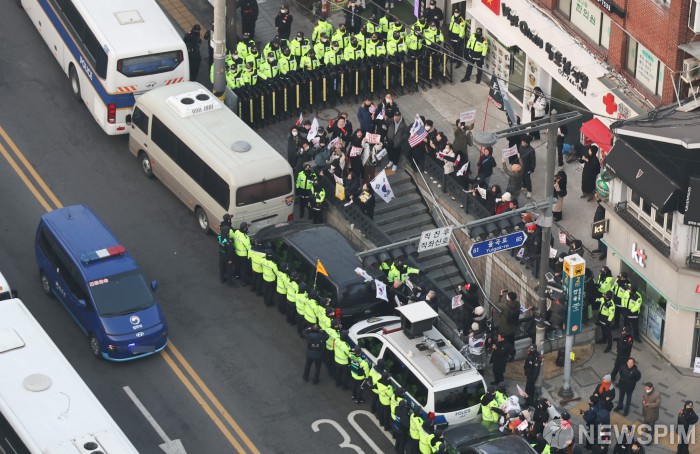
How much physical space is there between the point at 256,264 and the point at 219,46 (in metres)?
9.02

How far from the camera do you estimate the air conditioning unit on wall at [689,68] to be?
48.2m

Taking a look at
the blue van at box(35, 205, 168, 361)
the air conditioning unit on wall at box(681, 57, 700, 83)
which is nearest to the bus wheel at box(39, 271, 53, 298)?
the blue van at box(35, 205, 168, 361)

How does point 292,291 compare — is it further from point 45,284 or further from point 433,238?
point 45,284

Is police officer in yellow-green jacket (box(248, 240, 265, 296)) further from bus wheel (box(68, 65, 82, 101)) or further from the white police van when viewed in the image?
bus wheel (box(68, 65, 82, 101))

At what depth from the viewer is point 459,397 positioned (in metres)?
44.6

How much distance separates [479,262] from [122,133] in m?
12.2

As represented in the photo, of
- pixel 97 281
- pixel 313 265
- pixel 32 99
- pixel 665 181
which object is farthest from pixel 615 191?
pixel 32 99

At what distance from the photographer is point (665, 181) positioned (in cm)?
4666

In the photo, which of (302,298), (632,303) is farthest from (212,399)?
(632,303)

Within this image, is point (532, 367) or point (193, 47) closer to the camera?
point (532, 367)

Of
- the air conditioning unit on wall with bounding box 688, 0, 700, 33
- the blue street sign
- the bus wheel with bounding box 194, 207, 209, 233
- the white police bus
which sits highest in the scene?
the air conditioning unit on wall with bounding box 688, 0, 700, 33

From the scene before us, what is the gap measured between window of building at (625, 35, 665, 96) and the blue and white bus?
45.3ft

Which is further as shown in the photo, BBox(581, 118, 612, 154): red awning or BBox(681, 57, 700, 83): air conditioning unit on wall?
BBox(581, 118, 612, 154): red awning

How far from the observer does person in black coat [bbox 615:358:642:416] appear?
152ft
